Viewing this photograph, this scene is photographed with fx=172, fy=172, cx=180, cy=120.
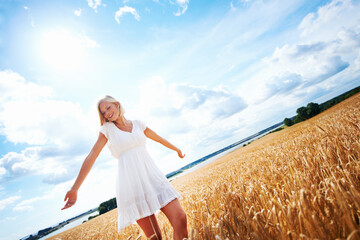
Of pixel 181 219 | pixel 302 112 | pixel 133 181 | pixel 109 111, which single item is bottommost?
pixel 302 112

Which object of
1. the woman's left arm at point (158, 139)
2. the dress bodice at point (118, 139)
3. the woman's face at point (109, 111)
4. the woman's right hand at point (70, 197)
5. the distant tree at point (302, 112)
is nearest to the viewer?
the woman's right hand at point (70, 197)

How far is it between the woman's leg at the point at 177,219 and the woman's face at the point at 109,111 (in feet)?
A: 5.13

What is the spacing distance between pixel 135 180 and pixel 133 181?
32mm

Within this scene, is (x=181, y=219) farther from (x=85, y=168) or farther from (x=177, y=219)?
(x=85, y=168)

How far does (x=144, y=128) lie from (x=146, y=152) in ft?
1.70

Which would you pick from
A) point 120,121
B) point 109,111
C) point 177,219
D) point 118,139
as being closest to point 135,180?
point 118,139

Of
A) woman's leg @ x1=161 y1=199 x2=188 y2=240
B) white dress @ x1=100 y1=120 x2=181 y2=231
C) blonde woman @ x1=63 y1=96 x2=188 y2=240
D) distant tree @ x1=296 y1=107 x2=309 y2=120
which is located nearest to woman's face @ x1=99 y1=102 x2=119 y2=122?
blonde woman @ x1=63 y1=96 x2=188 y2=240

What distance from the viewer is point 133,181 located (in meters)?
2.44

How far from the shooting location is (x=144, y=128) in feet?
10.3

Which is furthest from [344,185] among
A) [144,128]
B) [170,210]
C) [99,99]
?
[99,99]

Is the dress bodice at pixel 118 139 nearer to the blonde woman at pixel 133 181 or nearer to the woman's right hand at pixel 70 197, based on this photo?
the blonde woman at pixel 133 181

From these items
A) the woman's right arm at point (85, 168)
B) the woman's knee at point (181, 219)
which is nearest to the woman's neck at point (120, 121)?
the woman's right arm at point (85, 168)

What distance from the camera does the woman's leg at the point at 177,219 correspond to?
2.17m

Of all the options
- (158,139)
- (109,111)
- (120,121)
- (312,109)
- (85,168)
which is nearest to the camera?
(85,168)
